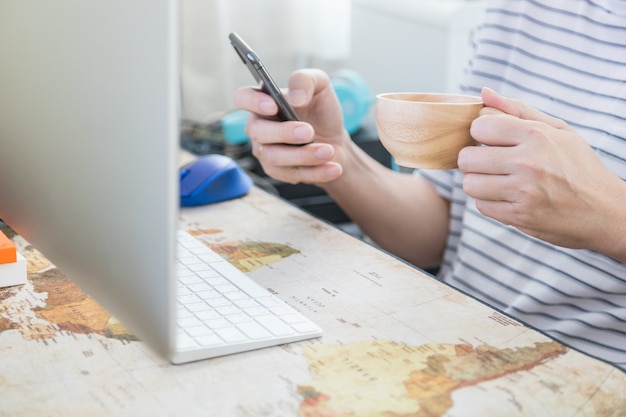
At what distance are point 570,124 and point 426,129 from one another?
0.34 metres

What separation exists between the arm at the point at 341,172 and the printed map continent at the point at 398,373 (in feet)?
1.23

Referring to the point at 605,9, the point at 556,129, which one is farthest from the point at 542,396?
the point at 605,9

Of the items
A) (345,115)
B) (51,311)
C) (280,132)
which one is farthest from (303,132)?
(345,115)

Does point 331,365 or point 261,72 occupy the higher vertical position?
point 261,72

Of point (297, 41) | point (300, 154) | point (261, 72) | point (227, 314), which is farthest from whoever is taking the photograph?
point (297, 41)

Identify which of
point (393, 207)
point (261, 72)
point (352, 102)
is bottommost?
point (393, 207)

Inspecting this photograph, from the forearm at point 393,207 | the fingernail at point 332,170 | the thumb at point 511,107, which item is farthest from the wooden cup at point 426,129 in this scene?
the forearm at point 393,207

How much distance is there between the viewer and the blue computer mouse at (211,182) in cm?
103

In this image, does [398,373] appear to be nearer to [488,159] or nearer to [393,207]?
[488,159]

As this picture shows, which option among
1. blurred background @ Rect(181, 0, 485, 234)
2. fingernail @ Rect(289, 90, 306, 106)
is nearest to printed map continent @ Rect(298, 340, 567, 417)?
fingernail @ Rect(289, 90, 306, 106)

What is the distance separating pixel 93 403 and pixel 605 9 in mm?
Result: 791

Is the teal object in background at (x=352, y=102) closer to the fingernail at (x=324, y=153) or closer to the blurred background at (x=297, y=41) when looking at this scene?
the blurred background at (x=297, y=41)

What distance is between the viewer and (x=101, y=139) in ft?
1.79

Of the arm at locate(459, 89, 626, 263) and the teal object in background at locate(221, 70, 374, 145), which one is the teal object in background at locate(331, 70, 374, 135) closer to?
the teal object in background at locate(221, 70, 374, 145)
